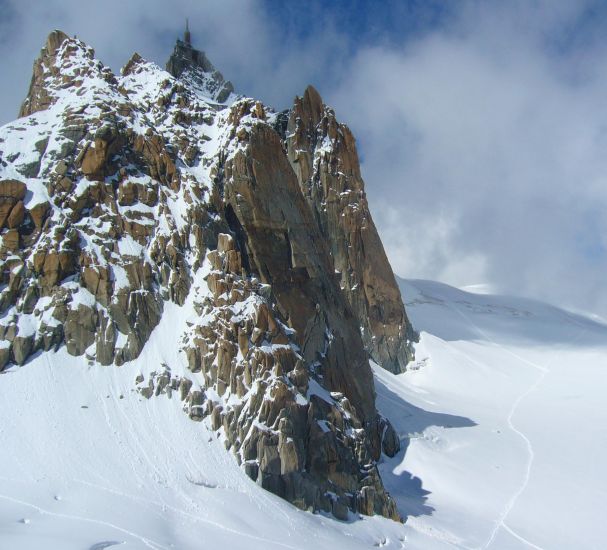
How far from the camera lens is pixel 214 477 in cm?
3381

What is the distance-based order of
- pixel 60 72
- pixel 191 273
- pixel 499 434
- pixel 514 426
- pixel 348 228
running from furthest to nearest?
pixel 348 228 → pixel 514 426 → pixel 499 434 → pixel 60 72 → pixel 191 273

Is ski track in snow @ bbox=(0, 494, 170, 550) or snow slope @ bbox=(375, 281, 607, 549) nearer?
ski track in snow @ bbox=(0, 494, 170, 550)

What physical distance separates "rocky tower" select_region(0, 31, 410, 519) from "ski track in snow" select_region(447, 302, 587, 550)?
22.5ft

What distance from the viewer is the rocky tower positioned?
3725 centimetres

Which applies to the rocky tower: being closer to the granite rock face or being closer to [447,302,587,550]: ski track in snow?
[447,302,587,550]: ski track in snow

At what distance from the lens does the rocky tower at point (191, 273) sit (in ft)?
122

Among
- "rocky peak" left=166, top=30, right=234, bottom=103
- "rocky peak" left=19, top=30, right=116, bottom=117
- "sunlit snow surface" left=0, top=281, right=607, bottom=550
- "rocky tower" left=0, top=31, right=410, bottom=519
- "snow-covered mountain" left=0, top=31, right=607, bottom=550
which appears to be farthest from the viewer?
"rocky peak" left=166, top=30, right=234, bottom=103

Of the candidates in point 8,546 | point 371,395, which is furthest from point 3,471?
point 371,395

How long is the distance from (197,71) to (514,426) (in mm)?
53519

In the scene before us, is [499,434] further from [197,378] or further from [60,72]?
[60,72]

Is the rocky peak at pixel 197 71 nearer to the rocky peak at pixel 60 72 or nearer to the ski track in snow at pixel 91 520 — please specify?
the rocky peak at pixel 60 72

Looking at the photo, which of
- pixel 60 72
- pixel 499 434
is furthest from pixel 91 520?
pixel 499 434

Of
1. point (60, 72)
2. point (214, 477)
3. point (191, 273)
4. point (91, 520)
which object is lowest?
point (91, 520)

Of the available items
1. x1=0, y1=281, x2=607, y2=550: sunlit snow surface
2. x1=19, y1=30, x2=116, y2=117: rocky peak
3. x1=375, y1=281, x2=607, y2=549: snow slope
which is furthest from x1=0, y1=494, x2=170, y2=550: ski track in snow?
x1=19, y1=30, x2=116, y2=117: rocky peak
